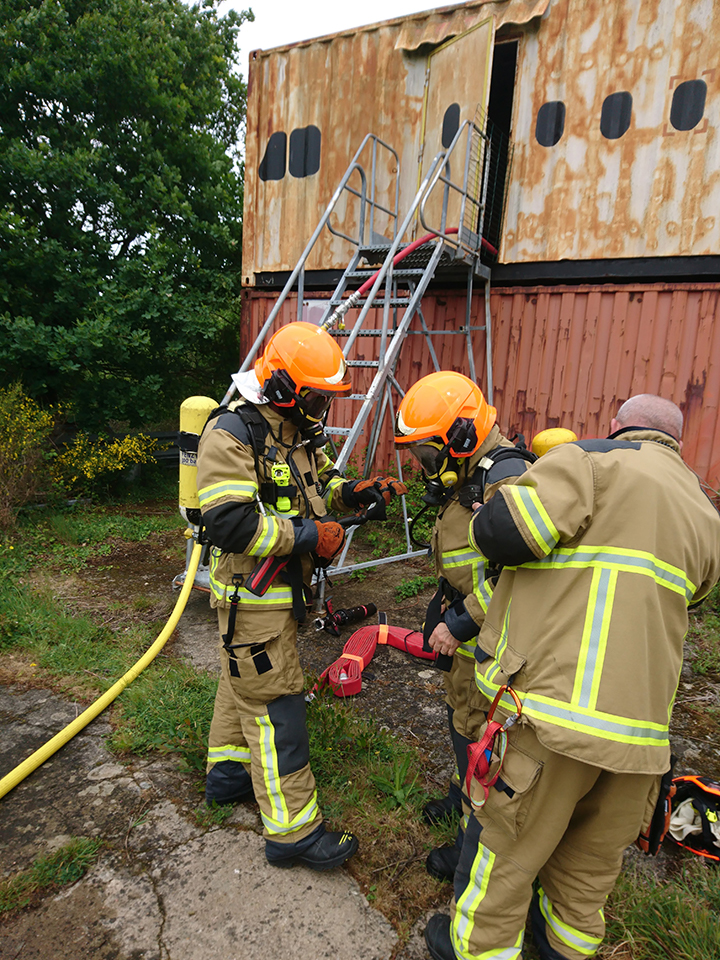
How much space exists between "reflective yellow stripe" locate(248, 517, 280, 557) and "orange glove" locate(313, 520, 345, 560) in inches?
8.7

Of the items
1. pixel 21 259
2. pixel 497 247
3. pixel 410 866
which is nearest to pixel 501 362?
pixel 497 247

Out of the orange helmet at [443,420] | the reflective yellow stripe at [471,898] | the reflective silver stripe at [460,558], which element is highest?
the orange helmet at [443,420]

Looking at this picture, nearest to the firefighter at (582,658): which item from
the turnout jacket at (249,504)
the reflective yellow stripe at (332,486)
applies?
the turnout jacket at (249,504)

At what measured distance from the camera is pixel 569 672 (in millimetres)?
1521

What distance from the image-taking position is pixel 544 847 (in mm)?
1592

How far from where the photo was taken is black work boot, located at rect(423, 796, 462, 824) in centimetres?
249

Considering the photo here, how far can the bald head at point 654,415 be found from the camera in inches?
69.1

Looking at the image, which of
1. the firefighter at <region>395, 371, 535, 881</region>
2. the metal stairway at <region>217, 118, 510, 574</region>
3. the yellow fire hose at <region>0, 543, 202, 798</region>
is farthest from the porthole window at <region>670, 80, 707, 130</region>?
the yellow fire hose at <region>0, 543, 202, 798</region>

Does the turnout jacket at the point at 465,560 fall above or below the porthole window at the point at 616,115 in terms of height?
below

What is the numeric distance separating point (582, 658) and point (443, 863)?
4.35ft

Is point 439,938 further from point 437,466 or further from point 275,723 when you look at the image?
point 437,466

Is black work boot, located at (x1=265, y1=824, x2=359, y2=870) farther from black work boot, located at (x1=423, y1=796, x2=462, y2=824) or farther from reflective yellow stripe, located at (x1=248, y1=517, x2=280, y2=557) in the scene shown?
reflective yellow stripe, located at (x1=248, y1=517, x2=280, y2=557)

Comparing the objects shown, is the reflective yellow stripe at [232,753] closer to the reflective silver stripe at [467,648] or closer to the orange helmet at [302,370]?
the reflective silver stripe at [467,648]

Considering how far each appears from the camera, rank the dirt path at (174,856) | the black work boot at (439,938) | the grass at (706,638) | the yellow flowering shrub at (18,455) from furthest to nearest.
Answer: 1. the yellow flowering shrub at (18,455)
2. the grass at (706,638)
3. the dirt path at (174,856)
4. the black work boot at (439,938)
